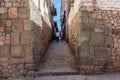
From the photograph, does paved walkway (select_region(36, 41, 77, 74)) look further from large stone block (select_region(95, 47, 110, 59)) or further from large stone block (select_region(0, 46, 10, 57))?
large stone block (select_region(0, 46, 10, 57))

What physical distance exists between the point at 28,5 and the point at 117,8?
3.26m

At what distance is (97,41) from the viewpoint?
8109 mm

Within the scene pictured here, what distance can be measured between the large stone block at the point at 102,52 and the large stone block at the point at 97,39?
0.18m

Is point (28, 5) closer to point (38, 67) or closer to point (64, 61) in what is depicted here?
point (38, 67)

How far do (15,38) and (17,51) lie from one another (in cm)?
45

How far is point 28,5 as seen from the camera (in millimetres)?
7613

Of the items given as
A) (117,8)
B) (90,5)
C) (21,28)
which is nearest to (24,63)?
(21,28)

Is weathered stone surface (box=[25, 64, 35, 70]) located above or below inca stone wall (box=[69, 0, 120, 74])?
below

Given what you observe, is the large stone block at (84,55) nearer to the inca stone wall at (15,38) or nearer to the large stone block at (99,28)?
the large stone block at (99,28)

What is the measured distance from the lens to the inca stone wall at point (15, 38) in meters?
7.61

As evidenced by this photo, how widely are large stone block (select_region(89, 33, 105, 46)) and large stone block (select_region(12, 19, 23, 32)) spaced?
254cm

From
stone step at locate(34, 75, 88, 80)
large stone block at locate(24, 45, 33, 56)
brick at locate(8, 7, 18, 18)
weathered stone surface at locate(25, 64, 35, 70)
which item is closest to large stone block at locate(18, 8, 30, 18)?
brick at locate(8, 7, 18, 18)

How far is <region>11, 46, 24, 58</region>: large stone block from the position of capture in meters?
7.64

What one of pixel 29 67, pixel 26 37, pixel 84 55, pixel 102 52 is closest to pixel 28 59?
pixel 29 67
